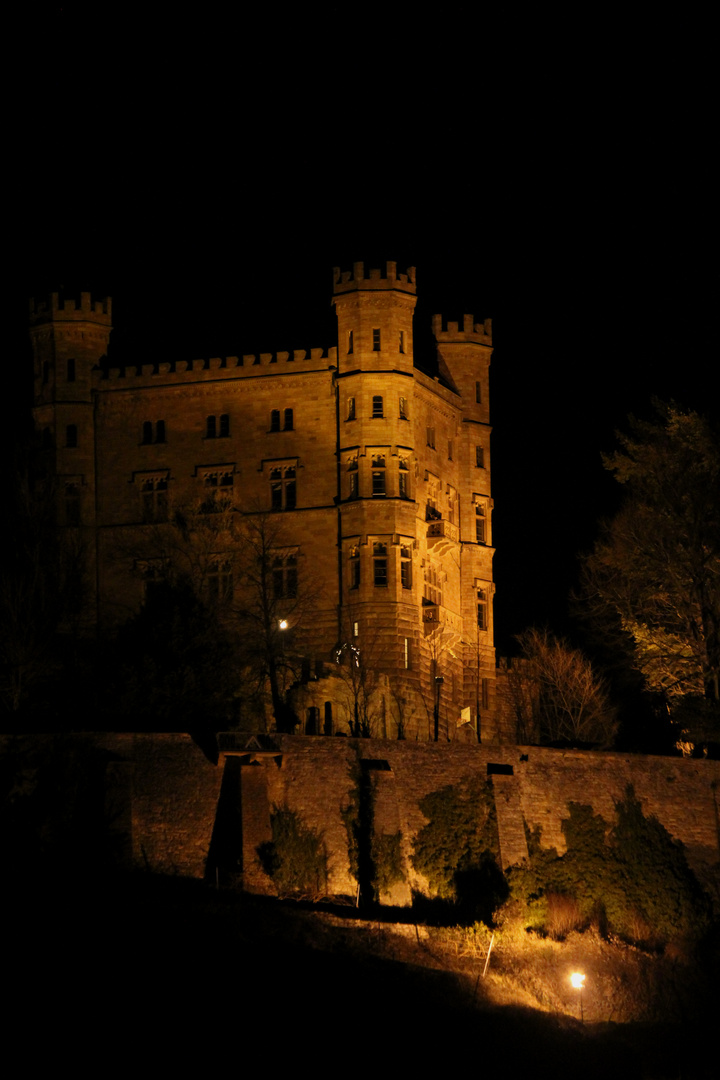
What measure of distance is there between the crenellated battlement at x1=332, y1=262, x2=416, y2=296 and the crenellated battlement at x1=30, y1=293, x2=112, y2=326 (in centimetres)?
854

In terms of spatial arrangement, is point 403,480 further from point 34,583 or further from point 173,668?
point 173,668

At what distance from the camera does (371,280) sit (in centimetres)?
7812

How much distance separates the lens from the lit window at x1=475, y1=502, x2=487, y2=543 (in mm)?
82188

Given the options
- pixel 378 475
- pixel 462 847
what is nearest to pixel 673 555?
pixel 462 847

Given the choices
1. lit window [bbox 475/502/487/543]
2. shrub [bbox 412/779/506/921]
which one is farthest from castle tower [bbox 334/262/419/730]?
shrub [bbox 412/779/506/921]

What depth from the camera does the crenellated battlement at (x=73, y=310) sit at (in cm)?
8088

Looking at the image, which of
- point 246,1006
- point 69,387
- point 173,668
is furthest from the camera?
point 69,387

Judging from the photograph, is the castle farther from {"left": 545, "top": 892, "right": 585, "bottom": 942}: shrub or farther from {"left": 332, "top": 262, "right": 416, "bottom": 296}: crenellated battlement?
{"left": 545, "top": 892, "right": 585, "bottom": 942}: shrub

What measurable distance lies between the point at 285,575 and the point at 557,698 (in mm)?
10146

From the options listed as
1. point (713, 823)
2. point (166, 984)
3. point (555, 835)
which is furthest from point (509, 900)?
Result: point (166, 984)

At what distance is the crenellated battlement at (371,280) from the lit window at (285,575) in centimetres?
929

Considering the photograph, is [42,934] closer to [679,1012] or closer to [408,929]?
[408,929]

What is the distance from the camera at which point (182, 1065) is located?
4581cm

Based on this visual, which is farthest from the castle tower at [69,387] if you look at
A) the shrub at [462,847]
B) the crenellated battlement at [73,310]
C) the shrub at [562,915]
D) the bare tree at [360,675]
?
the shrub at [562,915]
